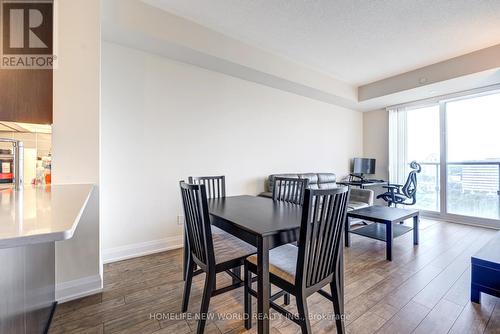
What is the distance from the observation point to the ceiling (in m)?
2.37

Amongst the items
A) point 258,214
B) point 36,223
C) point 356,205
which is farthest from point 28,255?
point 356,205

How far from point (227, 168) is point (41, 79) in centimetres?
220

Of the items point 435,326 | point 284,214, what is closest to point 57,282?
point 284,214

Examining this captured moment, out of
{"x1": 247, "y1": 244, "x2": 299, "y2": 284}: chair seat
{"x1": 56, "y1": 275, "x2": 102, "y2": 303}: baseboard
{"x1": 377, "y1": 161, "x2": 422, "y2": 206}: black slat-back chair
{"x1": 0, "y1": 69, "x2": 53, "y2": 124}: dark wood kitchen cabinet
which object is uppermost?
{"x1": 0, "y1": 69, "x2": 53, "y2": 124}: dark wood kitchen cabinet

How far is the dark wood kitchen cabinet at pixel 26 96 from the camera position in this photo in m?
1.75

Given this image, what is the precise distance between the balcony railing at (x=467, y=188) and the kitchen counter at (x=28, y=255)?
224 inches

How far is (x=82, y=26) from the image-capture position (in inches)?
76.4

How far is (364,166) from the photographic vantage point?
5.18m

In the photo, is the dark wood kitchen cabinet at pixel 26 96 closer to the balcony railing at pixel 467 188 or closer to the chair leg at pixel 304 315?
the chair leg at pixel 304 315

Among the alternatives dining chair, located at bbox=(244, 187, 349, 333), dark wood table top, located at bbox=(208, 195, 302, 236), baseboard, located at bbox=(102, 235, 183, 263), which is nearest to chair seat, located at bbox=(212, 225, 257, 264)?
dining chair, located at bbox=(244, 187, 349, 333)

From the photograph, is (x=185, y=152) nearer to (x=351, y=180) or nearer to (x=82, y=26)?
(x=82, y=26)

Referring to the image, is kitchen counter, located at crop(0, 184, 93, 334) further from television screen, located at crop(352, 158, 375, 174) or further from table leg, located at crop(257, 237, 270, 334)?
television screen, located at crop(352, 158, 375, 174)

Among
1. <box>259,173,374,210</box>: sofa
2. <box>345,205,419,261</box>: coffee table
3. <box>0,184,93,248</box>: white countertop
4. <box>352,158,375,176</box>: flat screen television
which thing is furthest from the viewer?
<box>352,158,375,176</box>: flat screen television

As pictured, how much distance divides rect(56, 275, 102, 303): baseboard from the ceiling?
8.90 ft
